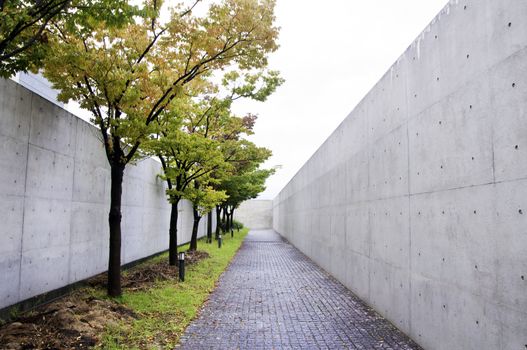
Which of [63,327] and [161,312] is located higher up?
[63,327]

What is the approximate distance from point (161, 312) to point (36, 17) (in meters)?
5.06

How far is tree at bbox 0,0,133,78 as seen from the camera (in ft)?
16.8

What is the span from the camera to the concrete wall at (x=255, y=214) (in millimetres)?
60688

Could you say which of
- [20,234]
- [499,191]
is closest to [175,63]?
[20,234]

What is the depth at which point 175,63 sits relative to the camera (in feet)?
29.1

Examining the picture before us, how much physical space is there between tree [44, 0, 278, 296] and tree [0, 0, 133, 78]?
1405 mm

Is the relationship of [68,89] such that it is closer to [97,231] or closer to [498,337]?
[97,231]

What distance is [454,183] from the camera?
4754 millimetres

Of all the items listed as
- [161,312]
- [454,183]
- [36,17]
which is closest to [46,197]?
[161,312]

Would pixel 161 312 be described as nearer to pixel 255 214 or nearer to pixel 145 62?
pixel 145 62

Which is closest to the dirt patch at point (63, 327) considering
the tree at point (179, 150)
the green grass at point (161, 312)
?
the green grass at point (161, 312)

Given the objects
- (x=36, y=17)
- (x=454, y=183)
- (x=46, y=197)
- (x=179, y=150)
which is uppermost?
(x=36, y=17)

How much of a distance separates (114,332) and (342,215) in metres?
6.76

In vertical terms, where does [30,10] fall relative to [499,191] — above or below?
above
